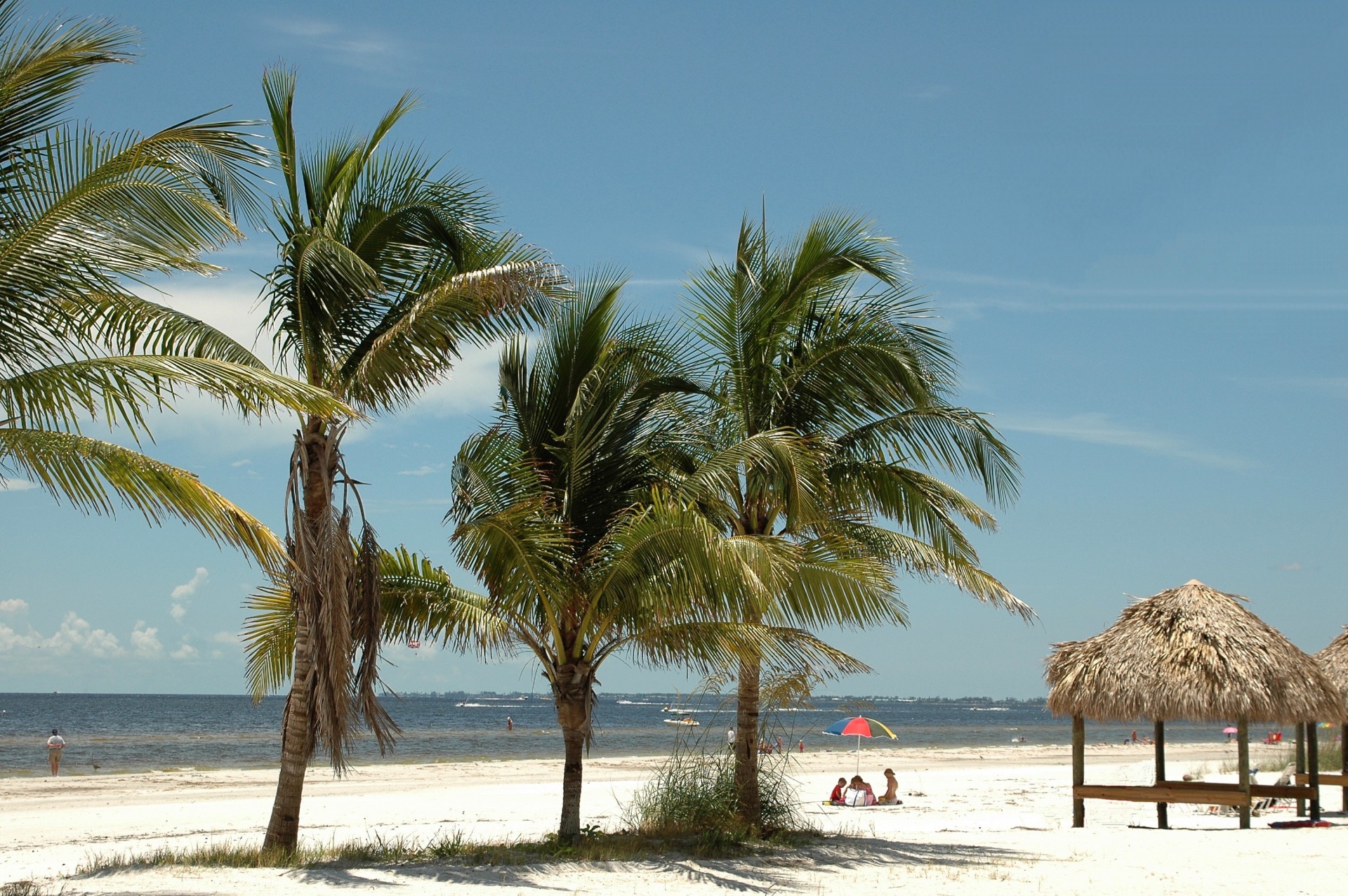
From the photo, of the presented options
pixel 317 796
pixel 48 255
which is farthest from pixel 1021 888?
pixel 317 796

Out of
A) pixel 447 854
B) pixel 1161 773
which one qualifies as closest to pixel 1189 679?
pixel 1161 773

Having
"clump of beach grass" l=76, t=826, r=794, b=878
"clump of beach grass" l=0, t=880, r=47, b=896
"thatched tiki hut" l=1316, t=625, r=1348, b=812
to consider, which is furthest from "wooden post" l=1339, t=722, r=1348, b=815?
"clump of beach grass" l=0, t=880, r=47, b=896

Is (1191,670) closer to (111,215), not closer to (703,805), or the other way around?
(703,805)

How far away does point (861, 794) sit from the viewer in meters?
18.0

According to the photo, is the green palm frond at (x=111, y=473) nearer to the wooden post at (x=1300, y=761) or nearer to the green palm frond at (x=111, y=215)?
the green palm frond at (x=111, y=215)

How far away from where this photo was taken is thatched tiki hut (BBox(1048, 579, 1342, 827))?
12.1 metres

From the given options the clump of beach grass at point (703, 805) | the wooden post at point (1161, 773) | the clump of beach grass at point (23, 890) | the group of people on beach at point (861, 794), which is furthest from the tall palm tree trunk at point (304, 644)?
the group of people on beach at point (861, 794)

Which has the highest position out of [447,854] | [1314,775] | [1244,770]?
[1244,770]

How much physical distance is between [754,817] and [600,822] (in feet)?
16.2

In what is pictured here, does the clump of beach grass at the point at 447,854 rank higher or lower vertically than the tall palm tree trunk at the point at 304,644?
lower

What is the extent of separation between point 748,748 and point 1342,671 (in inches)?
362

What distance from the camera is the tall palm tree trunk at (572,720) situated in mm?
9953

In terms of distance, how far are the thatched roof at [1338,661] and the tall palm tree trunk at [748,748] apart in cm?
844

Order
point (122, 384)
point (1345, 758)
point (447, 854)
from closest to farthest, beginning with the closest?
point (122, 384), point (447, 854), point (1345, 758)
